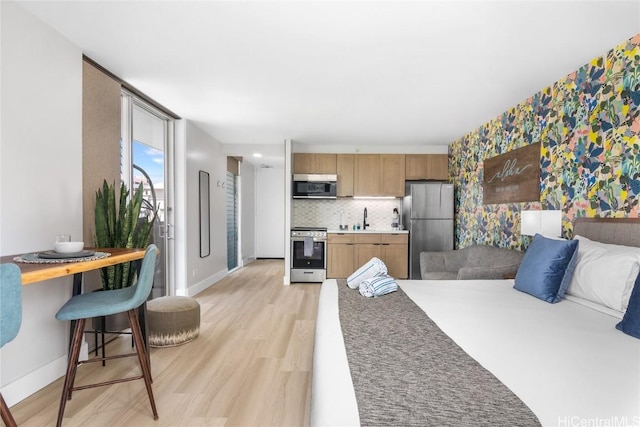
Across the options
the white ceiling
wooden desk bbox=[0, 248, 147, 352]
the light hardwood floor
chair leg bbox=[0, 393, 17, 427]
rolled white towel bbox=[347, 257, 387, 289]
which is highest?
the white ceiling

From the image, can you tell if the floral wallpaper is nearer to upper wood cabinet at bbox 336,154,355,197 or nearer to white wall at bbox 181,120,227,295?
upper wood cabinet at bbox 336,154,355,197

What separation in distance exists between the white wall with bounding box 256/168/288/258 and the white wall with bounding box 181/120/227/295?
85.6 inches

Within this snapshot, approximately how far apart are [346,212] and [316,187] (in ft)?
2.63

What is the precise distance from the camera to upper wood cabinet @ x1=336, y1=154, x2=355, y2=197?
581cm

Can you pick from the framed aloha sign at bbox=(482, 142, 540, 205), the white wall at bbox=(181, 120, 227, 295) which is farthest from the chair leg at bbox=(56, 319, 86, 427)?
the framed aloha sign at bbox=(482, 142, 540, 205)

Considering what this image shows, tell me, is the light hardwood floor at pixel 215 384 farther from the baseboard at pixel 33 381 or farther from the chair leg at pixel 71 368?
the chair leg at pixel 71 368

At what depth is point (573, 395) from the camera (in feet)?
3.38

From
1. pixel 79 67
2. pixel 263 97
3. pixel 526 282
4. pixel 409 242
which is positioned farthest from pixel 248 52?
pixel 409 242

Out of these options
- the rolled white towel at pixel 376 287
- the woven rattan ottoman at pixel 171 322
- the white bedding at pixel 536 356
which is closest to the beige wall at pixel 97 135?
the woven rattan ottoman at pixel 171 322

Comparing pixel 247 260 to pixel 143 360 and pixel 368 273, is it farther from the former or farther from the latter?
pixel 143 360

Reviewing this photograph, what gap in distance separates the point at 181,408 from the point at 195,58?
8.39ft

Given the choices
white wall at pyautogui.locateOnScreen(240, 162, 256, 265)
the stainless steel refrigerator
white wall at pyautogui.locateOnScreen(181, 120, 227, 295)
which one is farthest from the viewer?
white wall at pyautogui.locateOnScreen(240, 162, 256, 265)

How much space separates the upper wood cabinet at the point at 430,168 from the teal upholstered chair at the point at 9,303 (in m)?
5.36

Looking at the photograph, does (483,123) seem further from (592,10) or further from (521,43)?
(592,10)
